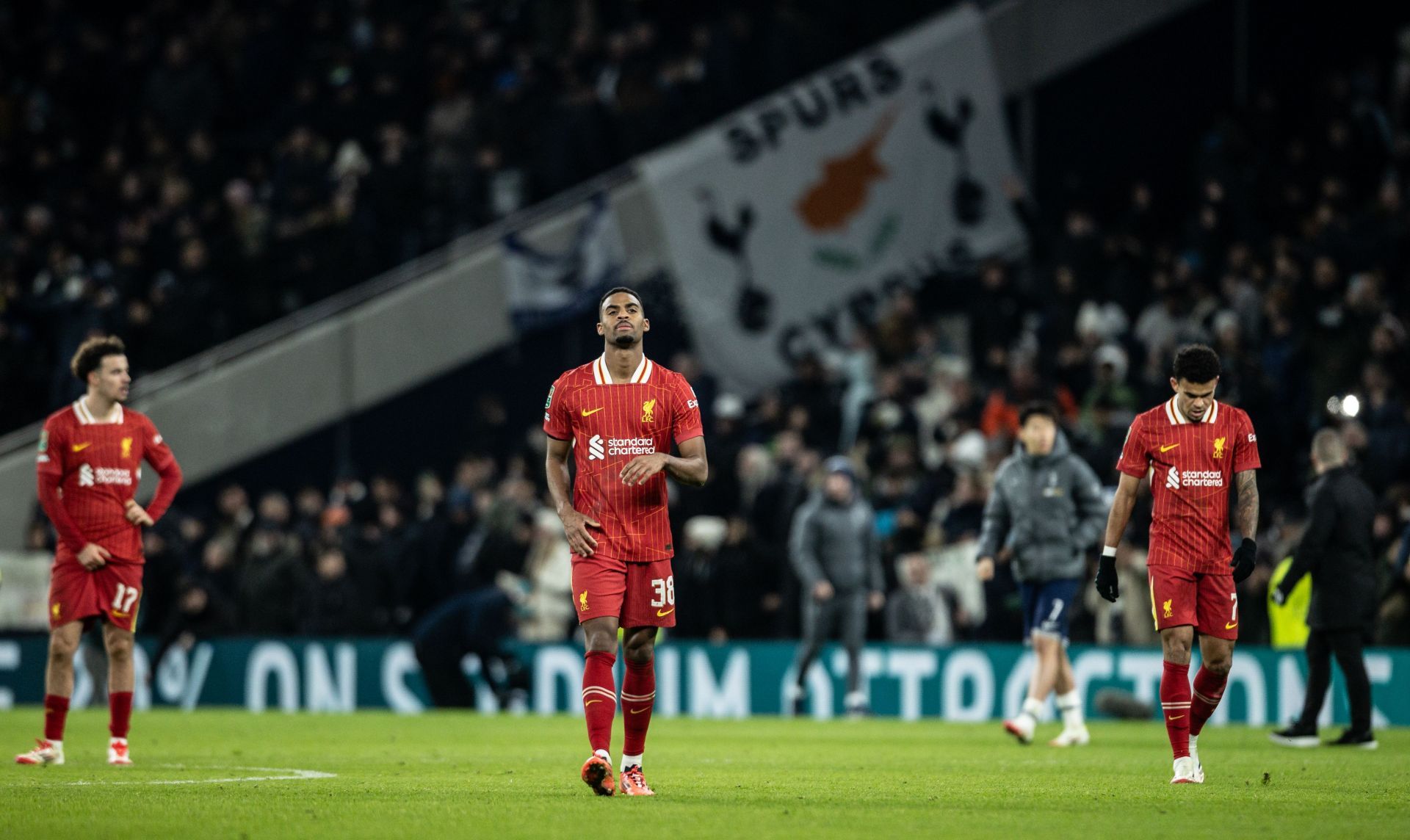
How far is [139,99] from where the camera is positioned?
29.0 meters

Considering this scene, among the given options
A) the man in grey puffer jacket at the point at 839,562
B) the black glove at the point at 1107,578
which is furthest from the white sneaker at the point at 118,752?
the man in grey puffer jacket at the point at 839,562

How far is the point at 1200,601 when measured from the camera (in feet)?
33.9

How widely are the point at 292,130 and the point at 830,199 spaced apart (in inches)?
331

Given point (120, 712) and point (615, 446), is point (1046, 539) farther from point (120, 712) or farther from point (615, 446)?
point (120, 712)

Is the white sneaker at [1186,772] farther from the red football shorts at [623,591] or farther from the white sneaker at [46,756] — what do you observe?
the white sneaker at [46,756]

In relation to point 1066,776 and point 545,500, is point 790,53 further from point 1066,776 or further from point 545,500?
point 1066,776

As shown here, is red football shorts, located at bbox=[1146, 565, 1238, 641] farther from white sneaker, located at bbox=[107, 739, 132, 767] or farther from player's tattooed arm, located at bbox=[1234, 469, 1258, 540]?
white sneaker, located at bbox=[107, 739, 132, 767]

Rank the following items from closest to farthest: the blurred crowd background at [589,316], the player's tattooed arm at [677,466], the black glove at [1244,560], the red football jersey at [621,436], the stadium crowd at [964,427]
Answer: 1. the player's tattooed arm at [677,466]
2. the red football jersey at [621,436]
3. the black glove at [1244,560]
4. the stadium crowd at [964,427]
5. the blurred crowd background at [589,316]

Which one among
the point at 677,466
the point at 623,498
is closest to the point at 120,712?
the point at 623,498

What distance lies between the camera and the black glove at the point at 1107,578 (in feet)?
33.7

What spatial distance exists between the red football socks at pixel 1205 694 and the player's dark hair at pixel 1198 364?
1557 millimetres

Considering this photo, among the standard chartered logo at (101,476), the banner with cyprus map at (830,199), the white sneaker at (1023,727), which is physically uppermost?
the banner with cyprus map at (830,199)

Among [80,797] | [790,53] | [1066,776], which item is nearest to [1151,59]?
[790,53]

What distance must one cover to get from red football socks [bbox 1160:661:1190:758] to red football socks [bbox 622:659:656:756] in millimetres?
2721
